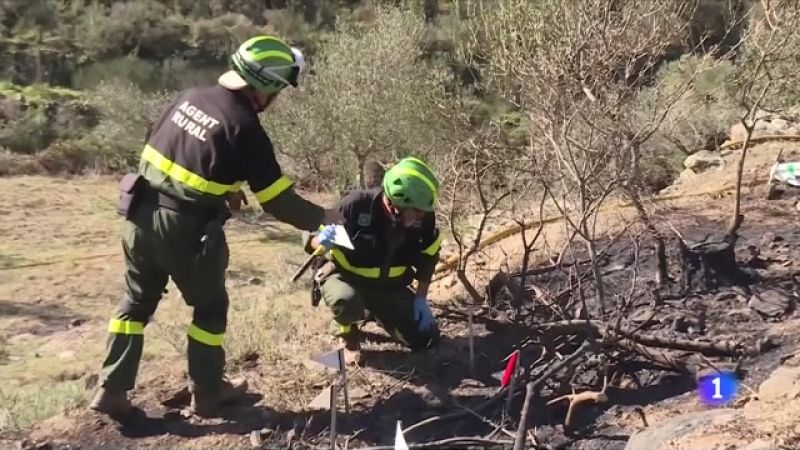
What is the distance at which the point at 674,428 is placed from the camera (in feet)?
11.6

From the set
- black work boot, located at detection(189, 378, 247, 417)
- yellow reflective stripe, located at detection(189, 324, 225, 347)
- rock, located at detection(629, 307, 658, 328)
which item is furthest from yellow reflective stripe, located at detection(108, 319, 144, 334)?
rock, located at detection(629, 307, 658, 328)

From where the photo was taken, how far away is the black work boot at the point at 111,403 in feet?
13.9

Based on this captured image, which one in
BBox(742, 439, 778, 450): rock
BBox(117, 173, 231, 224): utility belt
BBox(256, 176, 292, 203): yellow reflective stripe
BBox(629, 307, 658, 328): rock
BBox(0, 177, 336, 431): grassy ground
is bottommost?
BBox(0, 177, 336, 431): grassy ground

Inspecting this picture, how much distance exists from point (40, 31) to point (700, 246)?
23.3 metres

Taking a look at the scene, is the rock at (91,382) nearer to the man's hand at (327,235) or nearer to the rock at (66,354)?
the man's hand at (327,235)

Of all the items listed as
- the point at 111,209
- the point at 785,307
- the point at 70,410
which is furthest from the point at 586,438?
the point at 111,209

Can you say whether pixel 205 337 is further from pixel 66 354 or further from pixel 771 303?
pixel 66 354

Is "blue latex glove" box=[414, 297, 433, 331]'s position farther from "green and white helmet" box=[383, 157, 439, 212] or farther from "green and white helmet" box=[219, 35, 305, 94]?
"green and white helmet" box=[219, 35, 305, 94]

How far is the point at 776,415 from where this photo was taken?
11.2 ft

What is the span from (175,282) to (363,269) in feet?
3.45

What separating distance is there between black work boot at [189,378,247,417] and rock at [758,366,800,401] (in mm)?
2412

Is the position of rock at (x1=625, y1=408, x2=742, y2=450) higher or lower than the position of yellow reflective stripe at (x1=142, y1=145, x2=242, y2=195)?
lower

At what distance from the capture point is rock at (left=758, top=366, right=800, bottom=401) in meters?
3.61

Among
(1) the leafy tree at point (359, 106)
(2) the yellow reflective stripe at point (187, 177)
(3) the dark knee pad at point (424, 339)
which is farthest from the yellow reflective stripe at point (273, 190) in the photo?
(1) the leafy tree at point (359, 106)
